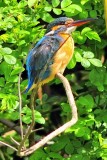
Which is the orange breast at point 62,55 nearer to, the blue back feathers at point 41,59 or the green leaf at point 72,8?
the blue back feathers at point 41,59

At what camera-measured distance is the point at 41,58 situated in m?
2.21

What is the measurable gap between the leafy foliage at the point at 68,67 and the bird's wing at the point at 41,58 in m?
0.37

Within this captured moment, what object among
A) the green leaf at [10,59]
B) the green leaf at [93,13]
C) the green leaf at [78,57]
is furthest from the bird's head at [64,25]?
the green leaf at [93,13]

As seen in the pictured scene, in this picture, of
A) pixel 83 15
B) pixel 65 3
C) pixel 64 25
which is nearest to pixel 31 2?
pixel 65 3

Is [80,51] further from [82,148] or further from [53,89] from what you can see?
[53,89]

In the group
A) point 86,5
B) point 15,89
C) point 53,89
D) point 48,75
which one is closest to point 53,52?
point 48,75

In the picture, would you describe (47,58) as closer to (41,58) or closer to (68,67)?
(41,58)

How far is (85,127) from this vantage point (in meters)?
2.79

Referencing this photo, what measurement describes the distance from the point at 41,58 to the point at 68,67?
0.57 meters

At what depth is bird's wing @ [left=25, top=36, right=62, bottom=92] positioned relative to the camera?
221cm

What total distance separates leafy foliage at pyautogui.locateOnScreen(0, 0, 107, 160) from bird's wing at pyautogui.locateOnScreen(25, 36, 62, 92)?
0.37 m

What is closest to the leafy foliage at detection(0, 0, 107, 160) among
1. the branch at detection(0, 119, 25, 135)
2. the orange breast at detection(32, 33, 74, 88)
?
the branch at detection(0, 119, 25, 135)

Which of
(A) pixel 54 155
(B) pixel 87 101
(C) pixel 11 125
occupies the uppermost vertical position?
(B) pixel 87 101

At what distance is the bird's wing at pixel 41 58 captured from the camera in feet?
7.23
